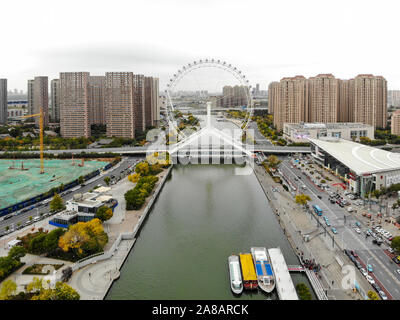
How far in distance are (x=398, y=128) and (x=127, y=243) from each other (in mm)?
13111

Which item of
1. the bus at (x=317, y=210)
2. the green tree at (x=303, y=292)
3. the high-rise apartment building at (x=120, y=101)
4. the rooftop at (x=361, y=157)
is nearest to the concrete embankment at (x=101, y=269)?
the green tree at (x=303, y=292)

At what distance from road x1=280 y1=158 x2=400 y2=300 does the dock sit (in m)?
0.94

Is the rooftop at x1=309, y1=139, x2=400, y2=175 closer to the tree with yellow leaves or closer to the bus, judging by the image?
the bus

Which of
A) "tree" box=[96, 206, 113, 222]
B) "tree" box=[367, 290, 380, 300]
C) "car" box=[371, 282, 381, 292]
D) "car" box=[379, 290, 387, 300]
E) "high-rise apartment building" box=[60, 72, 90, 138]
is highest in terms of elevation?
"high-rise apartment building" box=[60, 72, 90, 138]

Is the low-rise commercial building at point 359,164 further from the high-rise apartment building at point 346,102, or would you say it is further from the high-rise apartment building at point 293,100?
the high-rise apartment building at point 346,102

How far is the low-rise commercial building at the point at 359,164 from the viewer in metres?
6.17

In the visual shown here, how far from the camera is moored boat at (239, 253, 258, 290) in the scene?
339 centimetres

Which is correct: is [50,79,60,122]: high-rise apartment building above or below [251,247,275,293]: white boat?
above

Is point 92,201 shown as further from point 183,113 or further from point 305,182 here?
point 183,113

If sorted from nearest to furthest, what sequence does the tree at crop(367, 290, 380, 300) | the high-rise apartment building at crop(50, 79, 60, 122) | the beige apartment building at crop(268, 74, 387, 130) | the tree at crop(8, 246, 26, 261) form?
1. the tree at crop(367, 290, 380, 300)
2. the tree at crop(8, 246, 26, 261)
3. the beige apartment building at crop(268, 74, 387, 130)
4. the high-rise apartment building at crop(50, 79, 60, 122)

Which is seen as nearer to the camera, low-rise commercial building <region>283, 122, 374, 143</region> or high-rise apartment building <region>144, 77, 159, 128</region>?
low-rise commercial building <region>283, 122, 374, 143</region>

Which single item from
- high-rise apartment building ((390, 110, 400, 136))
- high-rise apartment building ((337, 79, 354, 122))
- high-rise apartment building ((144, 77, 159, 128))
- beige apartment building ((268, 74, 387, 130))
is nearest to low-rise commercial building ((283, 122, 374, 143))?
high-rise apartment building ((390, 110, 400, 136))

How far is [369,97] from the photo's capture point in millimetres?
13680

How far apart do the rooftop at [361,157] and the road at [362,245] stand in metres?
1.00
